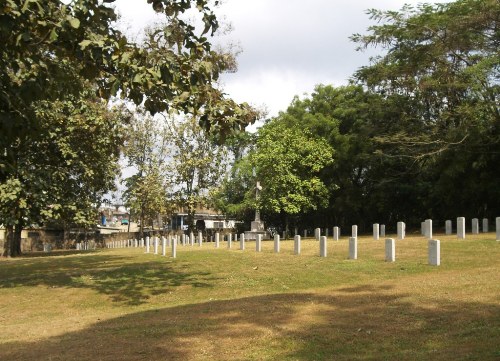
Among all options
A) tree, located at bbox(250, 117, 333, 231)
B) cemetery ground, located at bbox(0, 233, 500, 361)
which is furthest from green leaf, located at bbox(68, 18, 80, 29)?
tree, located at bbox(250, 117, 333, 231)

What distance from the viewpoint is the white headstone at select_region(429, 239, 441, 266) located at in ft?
48.5

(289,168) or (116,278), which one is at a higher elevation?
(289,168)

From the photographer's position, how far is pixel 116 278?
1653cm

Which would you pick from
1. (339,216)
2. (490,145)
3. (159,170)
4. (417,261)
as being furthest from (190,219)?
(417,261)

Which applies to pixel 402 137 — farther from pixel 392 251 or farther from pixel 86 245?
pixel 86 245

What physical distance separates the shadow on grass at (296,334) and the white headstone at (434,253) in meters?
4.94

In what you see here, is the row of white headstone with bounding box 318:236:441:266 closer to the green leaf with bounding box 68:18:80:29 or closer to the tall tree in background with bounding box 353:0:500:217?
the green leaf with bounding box 68:18:80:29

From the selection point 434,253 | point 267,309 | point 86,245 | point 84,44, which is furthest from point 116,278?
point 86,245

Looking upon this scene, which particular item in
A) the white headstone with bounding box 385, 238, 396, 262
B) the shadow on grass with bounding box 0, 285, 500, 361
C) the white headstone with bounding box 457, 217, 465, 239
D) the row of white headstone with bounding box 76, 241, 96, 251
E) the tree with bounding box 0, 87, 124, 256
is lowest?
the row of white headstone with bounding box 76, 241, 96, 251

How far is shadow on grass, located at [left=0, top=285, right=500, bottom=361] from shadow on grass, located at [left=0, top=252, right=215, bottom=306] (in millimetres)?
3898

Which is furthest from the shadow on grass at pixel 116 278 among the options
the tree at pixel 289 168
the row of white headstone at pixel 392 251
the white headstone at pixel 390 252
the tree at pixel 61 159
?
the tree at pixel 289 168

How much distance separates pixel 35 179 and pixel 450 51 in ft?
84.3

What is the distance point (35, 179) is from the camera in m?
21.6

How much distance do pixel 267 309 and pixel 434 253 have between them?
6.99 meters
